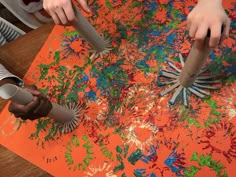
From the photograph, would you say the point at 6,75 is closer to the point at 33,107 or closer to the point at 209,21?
the point at 33,107

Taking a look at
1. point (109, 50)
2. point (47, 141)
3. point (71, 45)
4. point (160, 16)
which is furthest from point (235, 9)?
point (47, 141)

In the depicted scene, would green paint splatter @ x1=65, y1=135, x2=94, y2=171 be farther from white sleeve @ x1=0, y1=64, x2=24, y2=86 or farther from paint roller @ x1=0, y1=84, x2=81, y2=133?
white sleeve @ x1=0, y1=64, x2=24, y2=86

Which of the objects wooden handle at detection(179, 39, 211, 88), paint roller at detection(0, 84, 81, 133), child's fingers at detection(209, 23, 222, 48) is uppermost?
child's fingers at detection(209, 23, 222, 48)

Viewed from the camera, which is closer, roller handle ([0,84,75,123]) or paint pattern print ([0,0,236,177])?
roller handle ([0,84,75,123])

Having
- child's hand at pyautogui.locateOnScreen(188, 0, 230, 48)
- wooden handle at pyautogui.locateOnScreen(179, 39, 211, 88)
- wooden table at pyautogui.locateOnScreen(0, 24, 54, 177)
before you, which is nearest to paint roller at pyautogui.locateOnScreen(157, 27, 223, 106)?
wooden handle at pyautogui.locateOnScreen(179, 39, 211, 88)

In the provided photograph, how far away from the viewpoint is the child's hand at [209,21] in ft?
1.38

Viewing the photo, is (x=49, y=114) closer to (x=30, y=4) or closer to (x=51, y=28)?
(x=51, y=28)

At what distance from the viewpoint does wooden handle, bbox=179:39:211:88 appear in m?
0.49

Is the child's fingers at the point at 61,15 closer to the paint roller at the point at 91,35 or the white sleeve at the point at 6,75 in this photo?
the paint roller at the point at 91,35

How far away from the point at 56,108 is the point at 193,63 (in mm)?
307

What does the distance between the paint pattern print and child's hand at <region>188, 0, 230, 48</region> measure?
25 centimetres

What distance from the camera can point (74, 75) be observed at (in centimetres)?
76

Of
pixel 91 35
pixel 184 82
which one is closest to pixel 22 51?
pixel 91 35

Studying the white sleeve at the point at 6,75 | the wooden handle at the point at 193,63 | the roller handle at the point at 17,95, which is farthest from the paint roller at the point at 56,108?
the wooden handle at the point at 193,63
